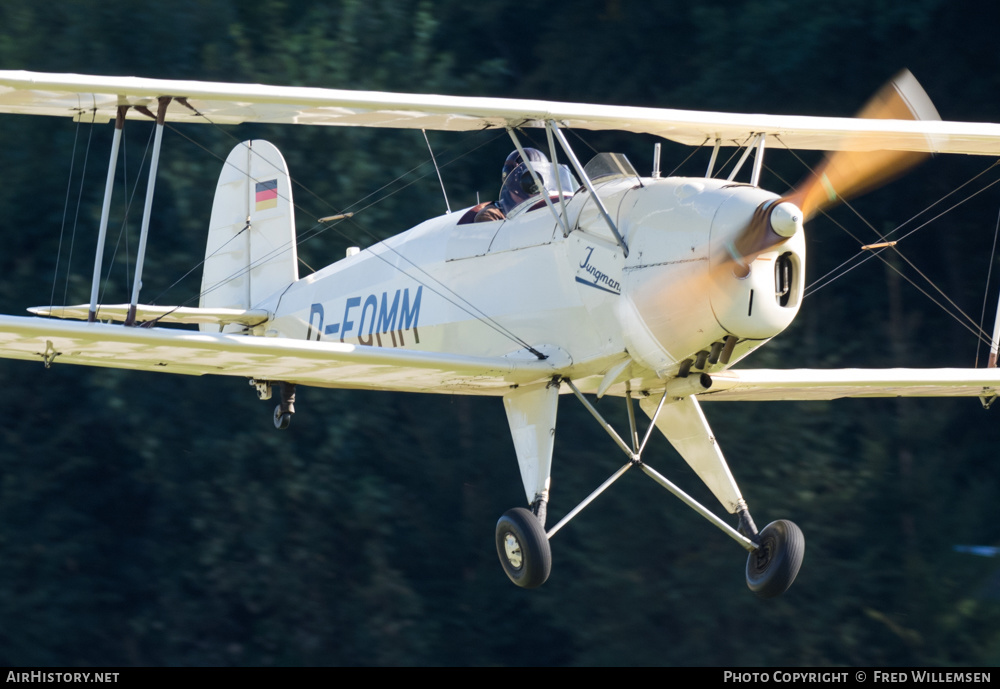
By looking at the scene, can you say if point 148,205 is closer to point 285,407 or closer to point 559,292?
point 559,292

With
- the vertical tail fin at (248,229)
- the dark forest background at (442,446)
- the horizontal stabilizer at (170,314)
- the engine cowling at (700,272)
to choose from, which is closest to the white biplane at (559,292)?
the engine cowling at (700,272)

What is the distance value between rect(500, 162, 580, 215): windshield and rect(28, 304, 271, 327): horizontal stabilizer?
232cm

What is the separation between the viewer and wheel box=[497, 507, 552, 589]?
302 inches

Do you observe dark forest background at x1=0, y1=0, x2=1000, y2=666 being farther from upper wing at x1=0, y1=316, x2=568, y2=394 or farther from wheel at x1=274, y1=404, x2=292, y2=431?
upper wing at x1=0, y1=316, x2=568, y2=394

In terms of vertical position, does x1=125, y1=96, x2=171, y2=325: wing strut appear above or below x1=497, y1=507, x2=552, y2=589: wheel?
above

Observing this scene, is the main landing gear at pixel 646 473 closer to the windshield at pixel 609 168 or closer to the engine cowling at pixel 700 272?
the engine cowling at pixel 700 272

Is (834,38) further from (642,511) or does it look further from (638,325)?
(638,325)

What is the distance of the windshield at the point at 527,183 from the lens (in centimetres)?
832

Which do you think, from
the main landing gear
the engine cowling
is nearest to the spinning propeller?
the engine cowling

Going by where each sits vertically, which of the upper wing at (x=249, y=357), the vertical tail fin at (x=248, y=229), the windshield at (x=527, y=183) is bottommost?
the upper wing at (x=249, y=357)

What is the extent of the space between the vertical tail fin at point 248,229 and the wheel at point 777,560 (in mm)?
4734

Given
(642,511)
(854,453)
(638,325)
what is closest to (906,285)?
(854,453)

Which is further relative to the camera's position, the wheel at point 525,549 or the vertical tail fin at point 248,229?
the vertical tail fin at point 248,229

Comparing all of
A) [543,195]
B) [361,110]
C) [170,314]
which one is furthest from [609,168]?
[170,314]
